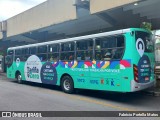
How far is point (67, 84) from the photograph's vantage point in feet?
41.5

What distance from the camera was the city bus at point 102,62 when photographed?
957 centimetres

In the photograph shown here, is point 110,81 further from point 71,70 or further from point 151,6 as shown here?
point 151,6

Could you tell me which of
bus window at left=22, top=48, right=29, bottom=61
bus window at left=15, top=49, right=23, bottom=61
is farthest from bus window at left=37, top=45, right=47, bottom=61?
bus window at left=15, top=49, right=23, bottom=61

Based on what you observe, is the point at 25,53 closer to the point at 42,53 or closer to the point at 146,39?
the point at 42,53

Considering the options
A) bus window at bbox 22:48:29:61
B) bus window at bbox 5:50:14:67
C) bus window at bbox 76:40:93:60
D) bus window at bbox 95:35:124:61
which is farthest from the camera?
bus window at bbox 5:50:14:67

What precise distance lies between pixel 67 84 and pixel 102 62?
2901 mm

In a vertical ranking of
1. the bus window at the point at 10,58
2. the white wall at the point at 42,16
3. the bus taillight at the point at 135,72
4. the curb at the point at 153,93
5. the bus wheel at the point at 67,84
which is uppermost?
the white wall at the point at 42,16

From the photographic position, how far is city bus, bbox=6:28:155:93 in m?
9.57

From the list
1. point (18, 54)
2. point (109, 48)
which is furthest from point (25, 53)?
point (109, 48)

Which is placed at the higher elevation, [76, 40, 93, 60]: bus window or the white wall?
the white wall

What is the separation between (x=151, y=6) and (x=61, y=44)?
18.6 ft

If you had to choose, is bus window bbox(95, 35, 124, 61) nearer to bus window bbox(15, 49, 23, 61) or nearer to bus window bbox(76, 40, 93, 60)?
bus window bbox(76, 40, 93, 60)

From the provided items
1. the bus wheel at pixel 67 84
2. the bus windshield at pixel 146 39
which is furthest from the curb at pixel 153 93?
the bus wheel at pixel 67 84

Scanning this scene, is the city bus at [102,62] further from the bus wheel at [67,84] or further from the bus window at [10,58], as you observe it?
the bus window at [10,58]
